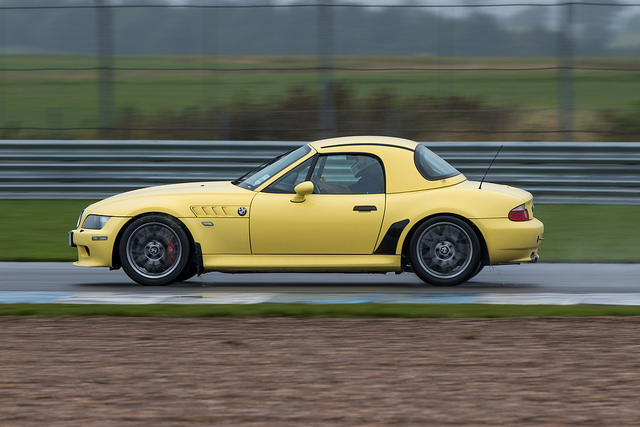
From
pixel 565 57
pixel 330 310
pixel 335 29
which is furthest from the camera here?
pixel 335 29

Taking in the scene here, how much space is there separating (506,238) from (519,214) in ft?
0.91

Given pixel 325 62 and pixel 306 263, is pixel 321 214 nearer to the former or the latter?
pixel 306 263

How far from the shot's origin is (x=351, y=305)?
863 centimetres

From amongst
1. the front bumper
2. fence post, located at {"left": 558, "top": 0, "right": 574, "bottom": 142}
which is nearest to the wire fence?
fence post, located at {"left": 558, "top": 0, "right": 574, "bottom": 142}

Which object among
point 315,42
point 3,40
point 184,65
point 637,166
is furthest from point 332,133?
point 3,40

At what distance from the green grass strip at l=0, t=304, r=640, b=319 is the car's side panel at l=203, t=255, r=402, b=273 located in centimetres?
100

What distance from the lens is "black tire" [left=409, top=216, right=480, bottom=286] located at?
379 inches

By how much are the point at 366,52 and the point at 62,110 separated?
17.8 feet

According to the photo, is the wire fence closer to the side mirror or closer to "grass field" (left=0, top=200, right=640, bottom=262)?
"grass field" (left=0, top=200, right=640, bottom=262)

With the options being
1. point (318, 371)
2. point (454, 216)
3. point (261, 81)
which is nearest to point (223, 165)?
point (261, 81)

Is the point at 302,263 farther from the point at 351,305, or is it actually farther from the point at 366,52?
the point at 366,52

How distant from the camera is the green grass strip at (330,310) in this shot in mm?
8219

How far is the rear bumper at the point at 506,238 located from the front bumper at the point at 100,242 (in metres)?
3.38

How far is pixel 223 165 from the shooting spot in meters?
16.1
